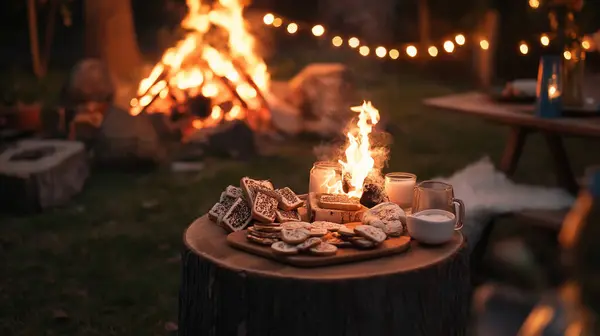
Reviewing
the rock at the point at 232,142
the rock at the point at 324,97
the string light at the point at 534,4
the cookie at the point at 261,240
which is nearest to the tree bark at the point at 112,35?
the rock at the point at 324,97

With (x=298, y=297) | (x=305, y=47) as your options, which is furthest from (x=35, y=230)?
(x=305, y=47)

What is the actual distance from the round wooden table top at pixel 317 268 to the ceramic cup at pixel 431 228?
0.10 feet

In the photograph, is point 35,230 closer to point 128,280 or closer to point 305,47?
point 128,280

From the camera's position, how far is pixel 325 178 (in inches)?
121

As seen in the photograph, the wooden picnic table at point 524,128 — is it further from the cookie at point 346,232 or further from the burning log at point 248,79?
the burning log at point 248,79

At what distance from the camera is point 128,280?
15.0 feet

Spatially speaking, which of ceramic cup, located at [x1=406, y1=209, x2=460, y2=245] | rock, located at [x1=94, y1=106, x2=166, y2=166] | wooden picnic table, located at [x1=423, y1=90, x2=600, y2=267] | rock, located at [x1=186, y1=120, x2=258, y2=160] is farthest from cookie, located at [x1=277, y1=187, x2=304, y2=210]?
rock, located at [x1=186, y1=120, x2=258, y2=160]

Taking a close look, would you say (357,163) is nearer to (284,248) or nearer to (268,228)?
(268,228)

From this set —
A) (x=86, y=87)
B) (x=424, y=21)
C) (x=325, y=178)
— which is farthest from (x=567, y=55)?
(x=424, y=21)

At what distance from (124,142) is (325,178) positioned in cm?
434

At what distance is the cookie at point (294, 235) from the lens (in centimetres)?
247

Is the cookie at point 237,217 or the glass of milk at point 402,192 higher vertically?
the glass of milk at point 402,192

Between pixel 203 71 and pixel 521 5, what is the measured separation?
16.2 feet

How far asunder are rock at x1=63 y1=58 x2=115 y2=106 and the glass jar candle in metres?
5.97
